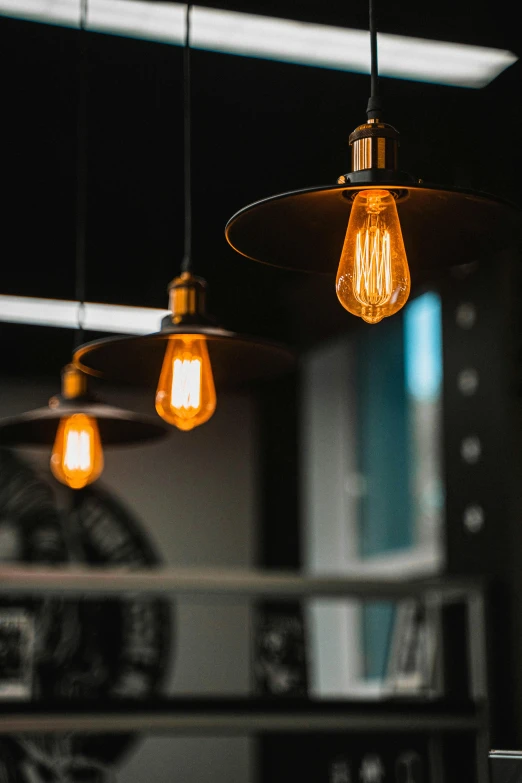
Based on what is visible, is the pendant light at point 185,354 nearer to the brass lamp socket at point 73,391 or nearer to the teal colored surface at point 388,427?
the brass lamp socket at point 73,391

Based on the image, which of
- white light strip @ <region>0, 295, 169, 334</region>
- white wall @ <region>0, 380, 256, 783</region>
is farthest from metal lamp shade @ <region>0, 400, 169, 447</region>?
white wall @ <region>0, 380, 256, 783</region>

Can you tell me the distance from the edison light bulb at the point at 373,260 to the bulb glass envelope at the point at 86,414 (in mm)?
1283

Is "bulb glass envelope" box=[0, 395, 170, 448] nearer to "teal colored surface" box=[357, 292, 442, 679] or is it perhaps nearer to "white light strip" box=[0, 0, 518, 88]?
"white light strip" box=[0, 0, 518, 88]

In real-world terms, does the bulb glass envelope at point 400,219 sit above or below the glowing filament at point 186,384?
above

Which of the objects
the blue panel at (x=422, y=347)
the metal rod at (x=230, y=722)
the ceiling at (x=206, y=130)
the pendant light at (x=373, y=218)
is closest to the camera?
the pendant light at (x=373, y=218)

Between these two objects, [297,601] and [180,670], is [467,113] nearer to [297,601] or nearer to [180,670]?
[297,601]

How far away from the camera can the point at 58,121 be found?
3.71 m

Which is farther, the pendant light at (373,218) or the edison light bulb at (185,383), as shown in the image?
the edison light bulb at (185,383)

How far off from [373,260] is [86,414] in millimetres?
1410

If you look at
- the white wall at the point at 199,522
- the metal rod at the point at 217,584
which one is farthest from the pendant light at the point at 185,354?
the white wall at the point at 199,522

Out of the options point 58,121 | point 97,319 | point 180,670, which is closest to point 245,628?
point 180,670

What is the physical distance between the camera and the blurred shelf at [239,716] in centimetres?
371

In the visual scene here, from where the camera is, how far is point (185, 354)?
2.17 m

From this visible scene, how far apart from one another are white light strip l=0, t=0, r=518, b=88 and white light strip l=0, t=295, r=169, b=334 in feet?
5.89
